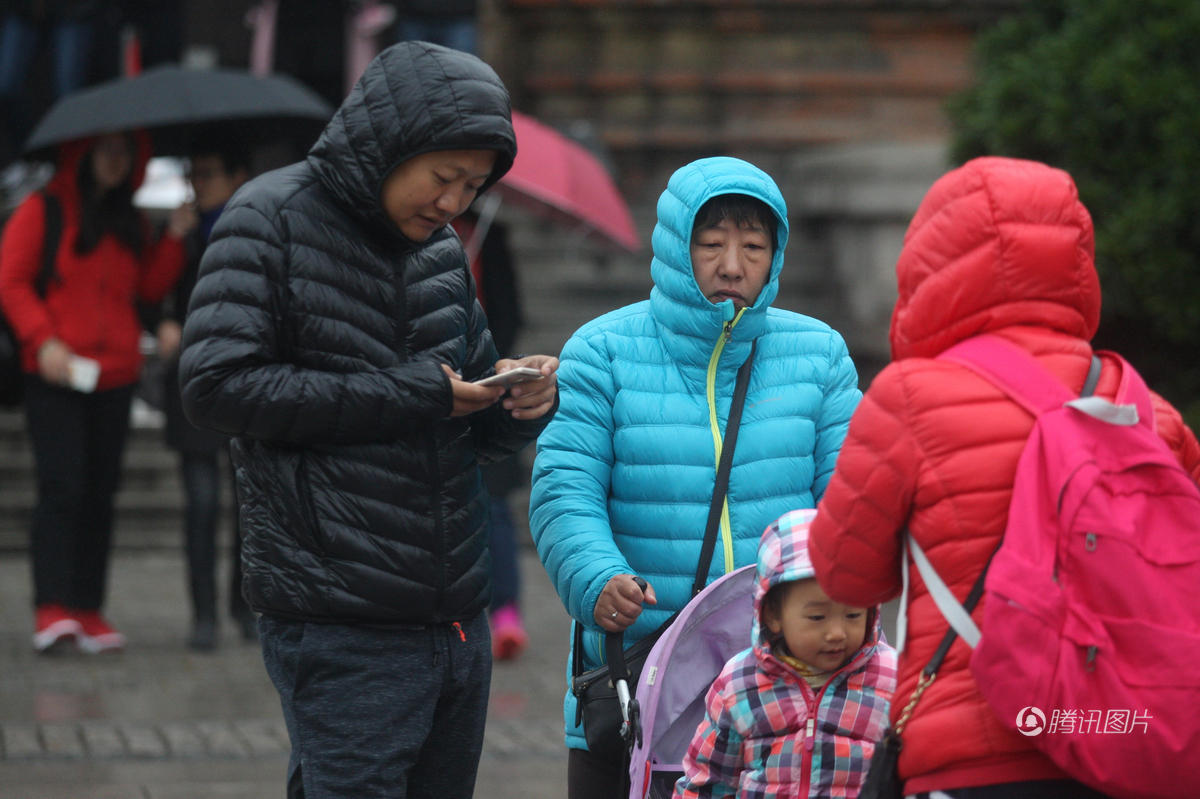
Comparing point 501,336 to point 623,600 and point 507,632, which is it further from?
point 623,600

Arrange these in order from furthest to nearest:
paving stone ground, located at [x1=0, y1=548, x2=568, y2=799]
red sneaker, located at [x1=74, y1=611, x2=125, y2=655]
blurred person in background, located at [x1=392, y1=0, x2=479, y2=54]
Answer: blurred person in background, located at [x1=392, y1=0, x2=479, y2=54]
red sneaker, located at [x1=74, y1=611, x2=125, y2=655]
paving stone ground, located at [x1=0, y1=548, x2=568, y2=799]

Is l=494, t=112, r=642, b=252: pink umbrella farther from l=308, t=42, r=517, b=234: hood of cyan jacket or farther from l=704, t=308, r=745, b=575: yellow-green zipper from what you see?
l=308, t=42, r=517, b=234: hood of cyan jacket

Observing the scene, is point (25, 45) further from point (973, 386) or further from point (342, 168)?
point (973, 386)

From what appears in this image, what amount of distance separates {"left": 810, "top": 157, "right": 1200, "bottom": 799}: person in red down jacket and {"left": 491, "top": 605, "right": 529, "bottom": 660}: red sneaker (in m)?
4.69

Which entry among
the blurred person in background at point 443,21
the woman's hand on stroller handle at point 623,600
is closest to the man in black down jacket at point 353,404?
the woman's hand on stroller handle at point 623,600

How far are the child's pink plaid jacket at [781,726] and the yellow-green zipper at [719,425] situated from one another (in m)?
0.30

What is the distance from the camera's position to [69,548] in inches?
287

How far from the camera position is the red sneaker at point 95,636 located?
7340mm

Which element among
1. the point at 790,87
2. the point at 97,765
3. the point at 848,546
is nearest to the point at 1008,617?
the point at 848,546

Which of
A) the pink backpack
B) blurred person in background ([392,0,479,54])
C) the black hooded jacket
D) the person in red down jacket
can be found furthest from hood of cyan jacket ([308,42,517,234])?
blurred person in background ([392,0,479,54])

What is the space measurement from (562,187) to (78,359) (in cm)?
231

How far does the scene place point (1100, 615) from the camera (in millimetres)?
2436

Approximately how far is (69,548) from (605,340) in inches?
170

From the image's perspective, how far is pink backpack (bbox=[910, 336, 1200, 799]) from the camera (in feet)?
7.89
